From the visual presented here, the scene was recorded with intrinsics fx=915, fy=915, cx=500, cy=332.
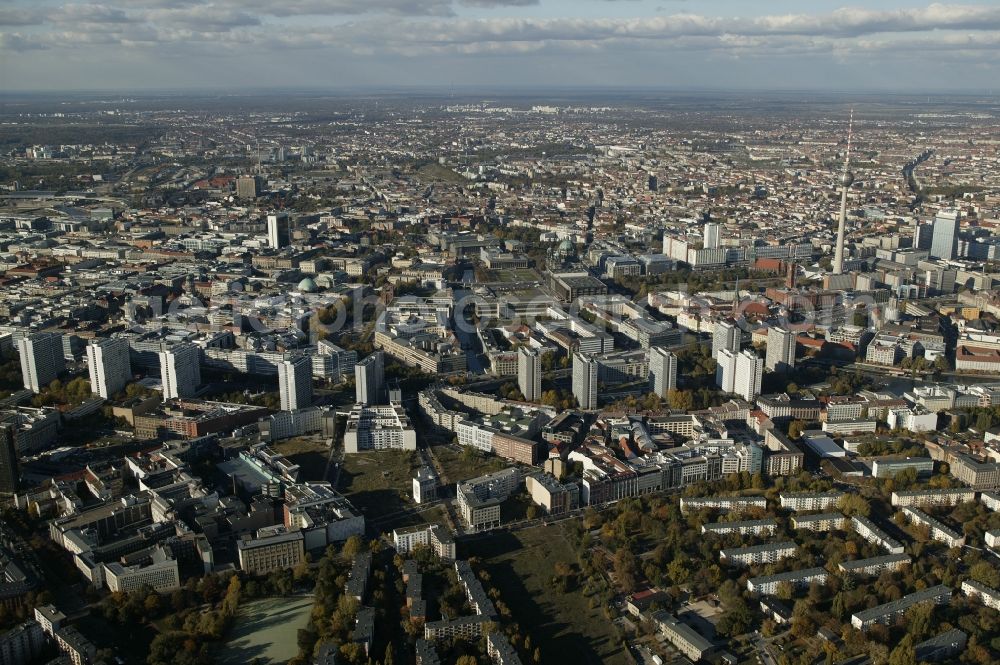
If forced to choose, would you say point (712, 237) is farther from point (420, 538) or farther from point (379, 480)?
point (420, 538)

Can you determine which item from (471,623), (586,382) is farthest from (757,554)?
(586,382)

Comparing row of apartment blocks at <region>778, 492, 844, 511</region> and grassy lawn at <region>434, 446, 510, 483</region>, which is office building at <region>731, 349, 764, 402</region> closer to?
row of apartment blocks at <region>778, 492, 844, 511</region>

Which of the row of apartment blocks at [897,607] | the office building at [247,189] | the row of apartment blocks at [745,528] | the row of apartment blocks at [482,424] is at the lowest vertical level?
the row of apartment blocks at [897,607]

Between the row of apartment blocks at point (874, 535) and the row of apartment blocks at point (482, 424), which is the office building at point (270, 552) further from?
the row of apartment blocks at point (874, 535)

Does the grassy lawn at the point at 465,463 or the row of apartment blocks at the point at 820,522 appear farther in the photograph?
the grassy lawn at the point at 465,463

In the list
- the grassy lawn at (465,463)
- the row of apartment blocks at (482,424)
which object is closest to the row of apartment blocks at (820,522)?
the row of apartment blocks at (482,424)

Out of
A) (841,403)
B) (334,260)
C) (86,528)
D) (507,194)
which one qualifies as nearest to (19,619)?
(86,528)

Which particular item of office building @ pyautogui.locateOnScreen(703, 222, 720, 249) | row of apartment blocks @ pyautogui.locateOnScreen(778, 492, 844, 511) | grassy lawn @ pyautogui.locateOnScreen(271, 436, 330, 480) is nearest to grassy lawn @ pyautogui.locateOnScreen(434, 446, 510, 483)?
grassy lawn @ pyautogui.locateOnScreen(271, 436, 330, 480)
